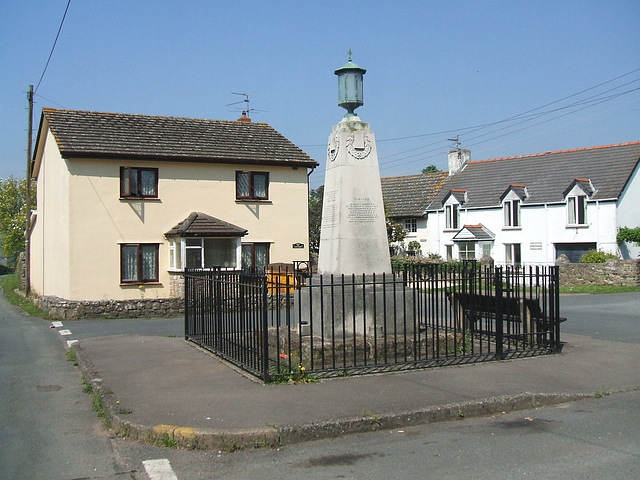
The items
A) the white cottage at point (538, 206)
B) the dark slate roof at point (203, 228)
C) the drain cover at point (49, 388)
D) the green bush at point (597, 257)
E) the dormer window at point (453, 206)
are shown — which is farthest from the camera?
the dormer window at point (453, 206)

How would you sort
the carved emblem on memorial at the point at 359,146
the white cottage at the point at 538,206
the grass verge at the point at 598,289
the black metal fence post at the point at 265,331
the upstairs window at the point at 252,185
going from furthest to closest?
the white cottage at the point at 538,206, the grass verge at the point at 598,289, the upstairs window at the point at 252,185, the carved emblem on memorial at the point at 359,146, the black metal fence post at the point at 265,331

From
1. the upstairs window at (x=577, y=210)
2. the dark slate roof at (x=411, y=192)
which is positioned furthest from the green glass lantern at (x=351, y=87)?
the dark slate roof at (x=411, y=192)

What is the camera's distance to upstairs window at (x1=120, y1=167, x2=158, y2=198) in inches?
886

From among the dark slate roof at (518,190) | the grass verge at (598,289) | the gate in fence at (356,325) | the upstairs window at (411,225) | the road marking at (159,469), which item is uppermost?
the dark slate roof at (518,190)

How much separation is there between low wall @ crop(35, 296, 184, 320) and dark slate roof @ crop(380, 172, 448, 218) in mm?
24549

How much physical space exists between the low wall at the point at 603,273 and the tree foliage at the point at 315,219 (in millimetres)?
13368

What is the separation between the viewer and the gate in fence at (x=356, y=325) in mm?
8562

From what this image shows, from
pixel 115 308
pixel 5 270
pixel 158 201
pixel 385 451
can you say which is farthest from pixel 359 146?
pixel 5 270

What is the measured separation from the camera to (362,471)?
5.31 metres

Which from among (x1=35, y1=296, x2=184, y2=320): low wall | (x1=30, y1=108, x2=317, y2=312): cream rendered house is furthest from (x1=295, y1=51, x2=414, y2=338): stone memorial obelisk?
(x1=30, y1=108, x2=317, y2=312): cream rendered house

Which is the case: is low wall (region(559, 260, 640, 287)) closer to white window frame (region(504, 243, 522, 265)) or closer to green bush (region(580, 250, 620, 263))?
green bush (region(580, 250, 620, 263))

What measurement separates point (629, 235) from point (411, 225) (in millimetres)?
15176

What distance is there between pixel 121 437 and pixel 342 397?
2.38 meters

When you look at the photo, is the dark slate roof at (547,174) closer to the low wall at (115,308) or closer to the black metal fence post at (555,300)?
the low wall at (115,308)
